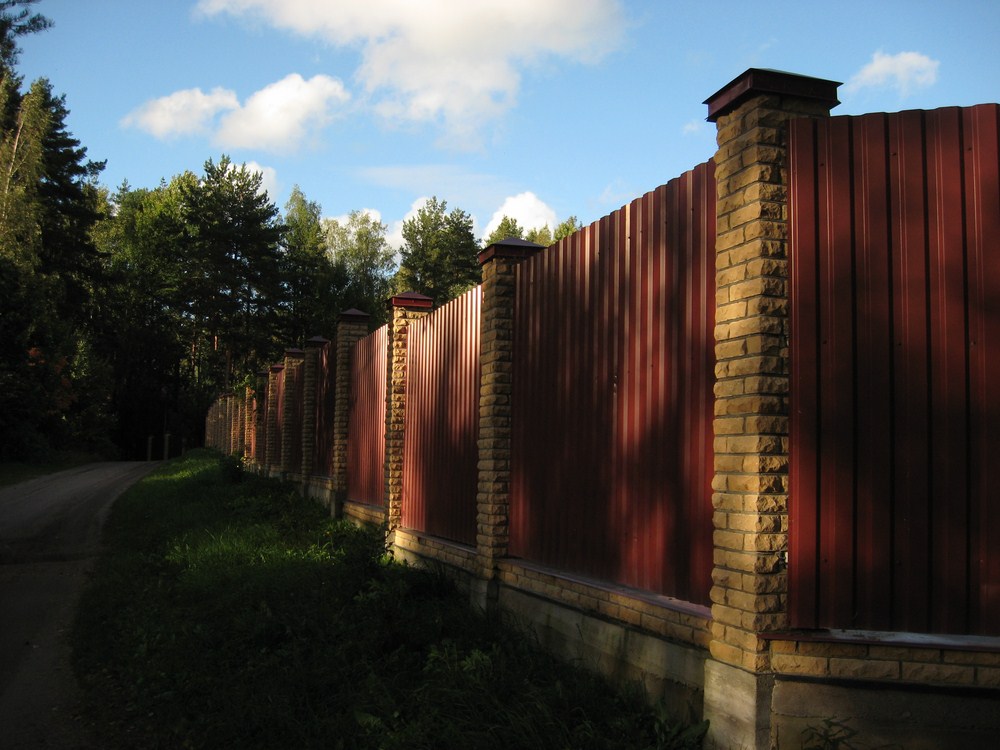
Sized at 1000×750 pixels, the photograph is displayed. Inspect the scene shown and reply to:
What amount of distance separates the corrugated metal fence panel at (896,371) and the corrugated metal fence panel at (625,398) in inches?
23.0

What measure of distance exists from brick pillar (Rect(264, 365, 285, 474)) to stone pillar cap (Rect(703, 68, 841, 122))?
17.7m

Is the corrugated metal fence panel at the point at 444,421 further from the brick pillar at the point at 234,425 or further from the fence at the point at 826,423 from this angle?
the brick pillar at the point at 234,425

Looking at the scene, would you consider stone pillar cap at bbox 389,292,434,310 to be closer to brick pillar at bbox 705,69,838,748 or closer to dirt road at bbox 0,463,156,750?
dirt road at bbox 0,463,156,750

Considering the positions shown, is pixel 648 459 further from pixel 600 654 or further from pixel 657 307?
pixel 600 654

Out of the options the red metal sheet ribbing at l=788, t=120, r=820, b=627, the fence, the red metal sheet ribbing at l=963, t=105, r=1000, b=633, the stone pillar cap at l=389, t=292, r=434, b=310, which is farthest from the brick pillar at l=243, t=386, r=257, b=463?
the red metal sheet ribbing at l=963, t=105, r=1000, b=633

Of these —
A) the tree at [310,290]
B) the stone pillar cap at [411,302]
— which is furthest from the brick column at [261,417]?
the tree at [310,290]

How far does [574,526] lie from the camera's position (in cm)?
595

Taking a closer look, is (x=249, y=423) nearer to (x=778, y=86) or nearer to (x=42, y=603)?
(x=42, y=603)

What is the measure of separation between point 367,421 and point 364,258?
43626 millimetres

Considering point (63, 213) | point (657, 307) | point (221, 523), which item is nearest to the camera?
point (657, 307)

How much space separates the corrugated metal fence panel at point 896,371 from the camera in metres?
3.86

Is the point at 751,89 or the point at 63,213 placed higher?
the point at 63,213

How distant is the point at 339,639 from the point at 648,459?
9.77 ft

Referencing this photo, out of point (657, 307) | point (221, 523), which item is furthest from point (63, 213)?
Result: point (657, 307)
